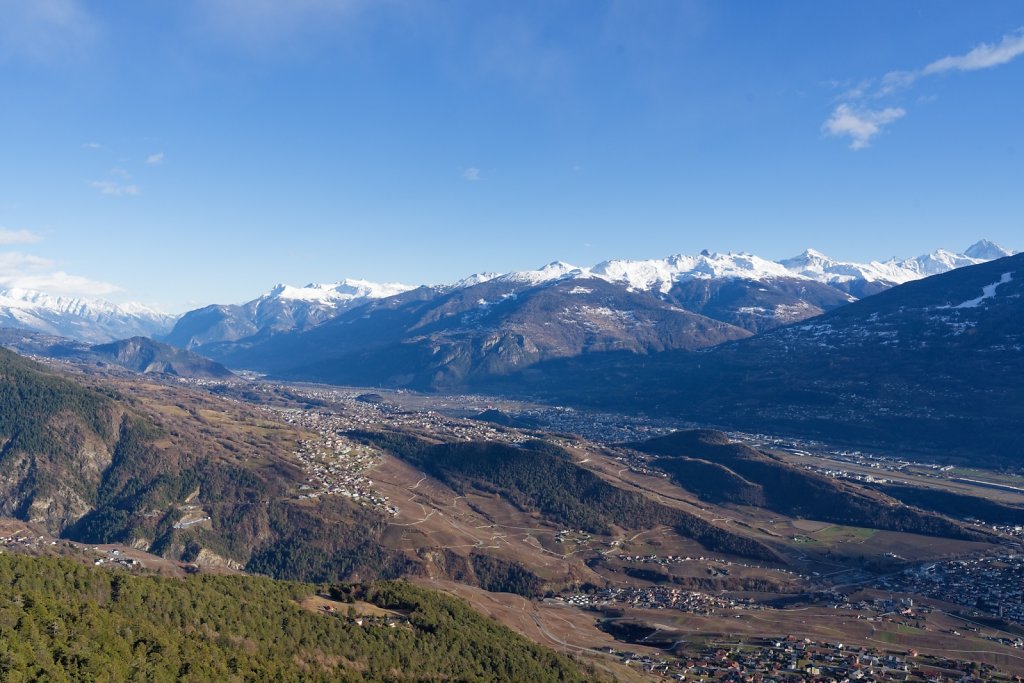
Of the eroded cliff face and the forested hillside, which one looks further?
the eroded cliff face

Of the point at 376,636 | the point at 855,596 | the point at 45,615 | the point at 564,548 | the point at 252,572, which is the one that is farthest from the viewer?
the point at 564,548

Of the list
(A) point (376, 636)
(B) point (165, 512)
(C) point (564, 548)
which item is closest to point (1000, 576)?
(C) point (564, 548)

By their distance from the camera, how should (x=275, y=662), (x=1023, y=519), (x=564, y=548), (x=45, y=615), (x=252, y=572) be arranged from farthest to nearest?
1. (x=1023, y=519)
2. (x=564, y=548)
3. (x=252, y=572)
4. (x=275, y=662)
5. (x=45, y=615)

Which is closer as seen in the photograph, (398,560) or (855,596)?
(855,596)

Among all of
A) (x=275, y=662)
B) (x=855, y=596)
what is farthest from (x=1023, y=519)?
(x=275, y=662)

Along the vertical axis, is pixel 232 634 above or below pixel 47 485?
above

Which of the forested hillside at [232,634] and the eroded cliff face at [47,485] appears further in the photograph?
the eroded cliff face at [47,485]

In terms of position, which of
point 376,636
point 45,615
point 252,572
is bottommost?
point 252,572

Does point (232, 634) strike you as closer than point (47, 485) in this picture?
Yes

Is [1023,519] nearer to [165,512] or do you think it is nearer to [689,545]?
[689,545]

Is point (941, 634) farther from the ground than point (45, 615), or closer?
closer
